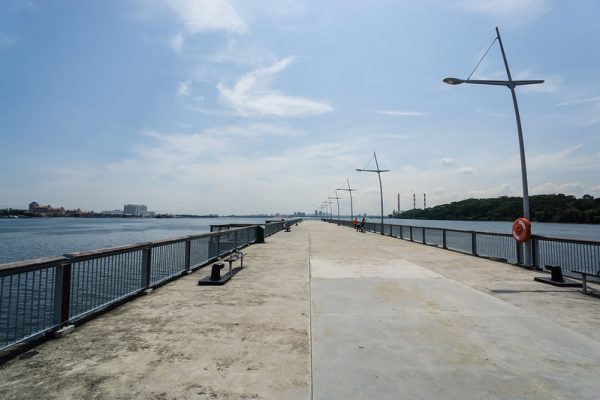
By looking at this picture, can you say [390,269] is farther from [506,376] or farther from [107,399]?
[107,399]

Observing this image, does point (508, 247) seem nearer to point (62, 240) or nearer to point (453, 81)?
point (453, 81)

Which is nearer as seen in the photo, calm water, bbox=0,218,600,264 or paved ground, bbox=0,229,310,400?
paved ground, bbox=0,229,310,400

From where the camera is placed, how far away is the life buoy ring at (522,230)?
11234 mm

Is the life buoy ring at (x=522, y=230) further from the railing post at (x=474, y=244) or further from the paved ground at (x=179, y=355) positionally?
the paved ground at (x=179, y=355)

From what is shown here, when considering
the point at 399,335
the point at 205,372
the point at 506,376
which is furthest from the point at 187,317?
the point at 506,376

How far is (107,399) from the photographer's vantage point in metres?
3.27

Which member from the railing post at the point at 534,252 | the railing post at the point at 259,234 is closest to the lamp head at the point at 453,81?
the railing post at the point at 534,252

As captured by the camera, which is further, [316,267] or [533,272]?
[316,267]

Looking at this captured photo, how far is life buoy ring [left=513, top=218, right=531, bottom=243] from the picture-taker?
442 inches

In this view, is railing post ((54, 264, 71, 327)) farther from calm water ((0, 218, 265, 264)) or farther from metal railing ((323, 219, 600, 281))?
calm water ((0, 218, 265, 264))

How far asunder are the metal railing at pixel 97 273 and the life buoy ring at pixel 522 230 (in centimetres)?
1035

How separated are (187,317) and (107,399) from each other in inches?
105

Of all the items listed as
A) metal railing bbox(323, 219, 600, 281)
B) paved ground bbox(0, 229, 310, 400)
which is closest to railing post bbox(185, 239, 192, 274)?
paved ground bbox(0, 229, 310, 400)

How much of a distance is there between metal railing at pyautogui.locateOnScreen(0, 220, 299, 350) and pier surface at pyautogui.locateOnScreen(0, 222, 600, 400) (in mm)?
381
